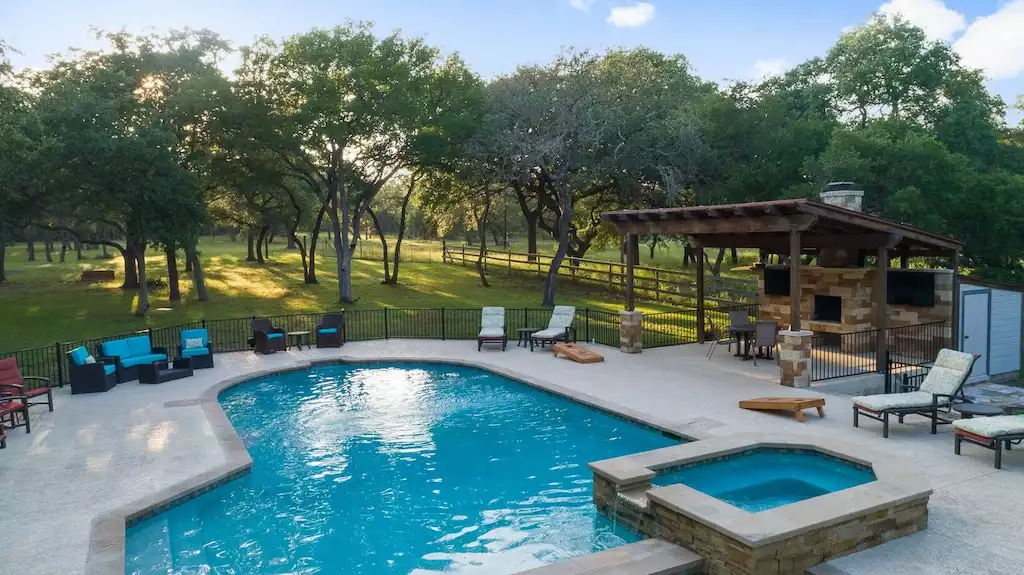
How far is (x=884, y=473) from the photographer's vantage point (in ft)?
23.4

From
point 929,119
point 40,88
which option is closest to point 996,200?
point 929,119

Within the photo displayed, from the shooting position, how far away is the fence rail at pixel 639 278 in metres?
26.1

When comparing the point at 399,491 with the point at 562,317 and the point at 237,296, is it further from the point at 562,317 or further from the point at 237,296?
the point at 237,296

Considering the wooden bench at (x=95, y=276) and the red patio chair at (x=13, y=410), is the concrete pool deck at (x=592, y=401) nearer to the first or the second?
the red patio chair at (x=13, y=410)

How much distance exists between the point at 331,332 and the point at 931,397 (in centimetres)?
1346

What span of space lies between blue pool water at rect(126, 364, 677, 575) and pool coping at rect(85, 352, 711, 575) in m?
0.14

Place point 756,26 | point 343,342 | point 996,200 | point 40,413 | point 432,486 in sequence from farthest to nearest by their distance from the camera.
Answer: point 996,200 → point 343,342 → point 756,26 → point 40,413 → point 432,486

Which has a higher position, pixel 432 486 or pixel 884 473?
pixel 884 473

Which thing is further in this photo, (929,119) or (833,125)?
(929,119)

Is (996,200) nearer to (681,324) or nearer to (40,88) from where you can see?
(681,324)

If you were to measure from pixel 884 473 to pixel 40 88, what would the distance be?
29.9m

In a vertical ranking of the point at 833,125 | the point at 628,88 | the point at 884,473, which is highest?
the point at 628,88

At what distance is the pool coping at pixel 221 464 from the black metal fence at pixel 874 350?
464 centimetres

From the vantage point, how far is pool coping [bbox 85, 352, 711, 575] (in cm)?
634
